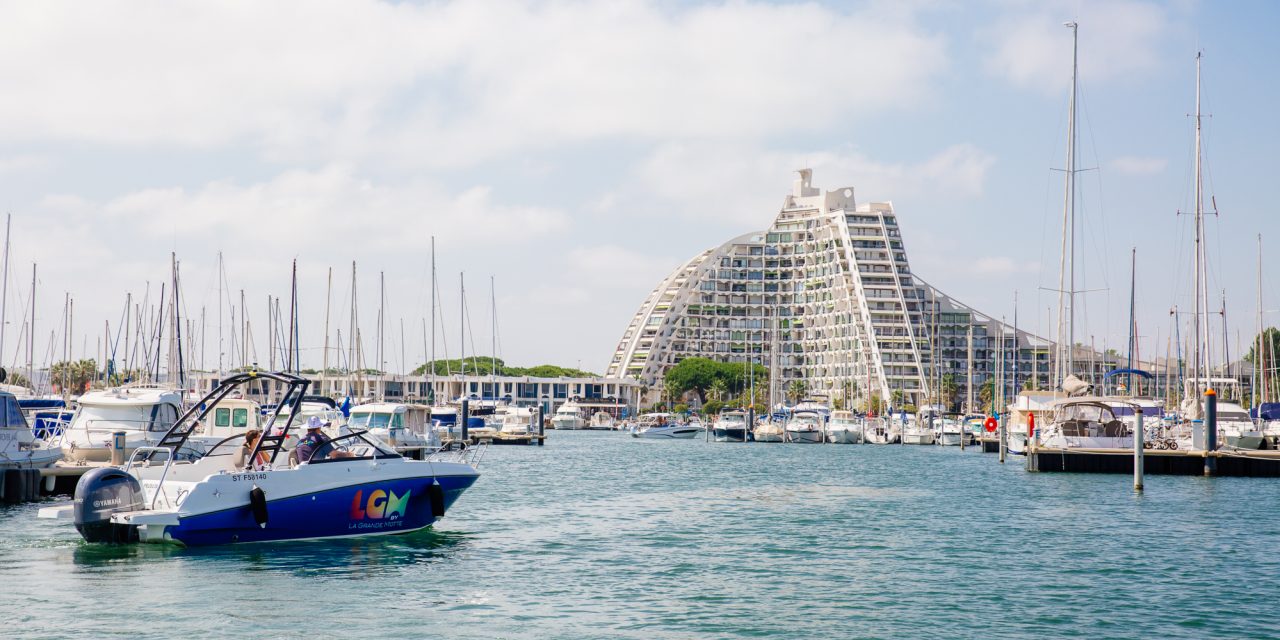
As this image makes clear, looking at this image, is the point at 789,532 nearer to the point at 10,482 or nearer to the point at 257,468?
the point at 257,468

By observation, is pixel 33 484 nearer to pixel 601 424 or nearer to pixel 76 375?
pixel 76 375

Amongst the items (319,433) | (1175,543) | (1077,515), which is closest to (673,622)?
(319,433)

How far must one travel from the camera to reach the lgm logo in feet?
84.9

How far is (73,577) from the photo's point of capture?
70.5ft

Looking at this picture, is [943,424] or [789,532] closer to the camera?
[789,532]

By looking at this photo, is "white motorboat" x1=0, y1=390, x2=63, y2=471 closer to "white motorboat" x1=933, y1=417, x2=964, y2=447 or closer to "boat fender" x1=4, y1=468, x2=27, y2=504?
"boat fender" x1=4, y1=468, x2=27, y2=504

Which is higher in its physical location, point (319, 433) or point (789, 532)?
point (319, 433)

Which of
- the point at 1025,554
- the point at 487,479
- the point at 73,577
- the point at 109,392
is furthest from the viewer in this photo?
the point at 487,479

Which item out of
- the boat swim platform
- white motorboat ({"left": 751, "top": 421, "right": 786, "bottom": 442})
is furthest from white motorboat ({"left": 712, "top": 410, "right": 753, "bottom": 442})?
the boat swim platform

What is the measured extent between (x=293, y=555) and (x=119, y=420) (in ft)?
67.1

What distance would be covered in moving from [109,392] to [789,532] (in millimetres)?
24737

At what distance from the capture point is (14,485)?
3325cm

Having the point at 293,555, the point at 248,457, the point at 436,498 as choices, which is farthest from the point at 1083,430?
the point at 248,457

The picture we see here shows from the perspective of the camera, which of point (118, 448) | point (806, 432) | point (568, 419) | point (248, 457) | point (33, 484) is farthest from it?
point (568, 419)
